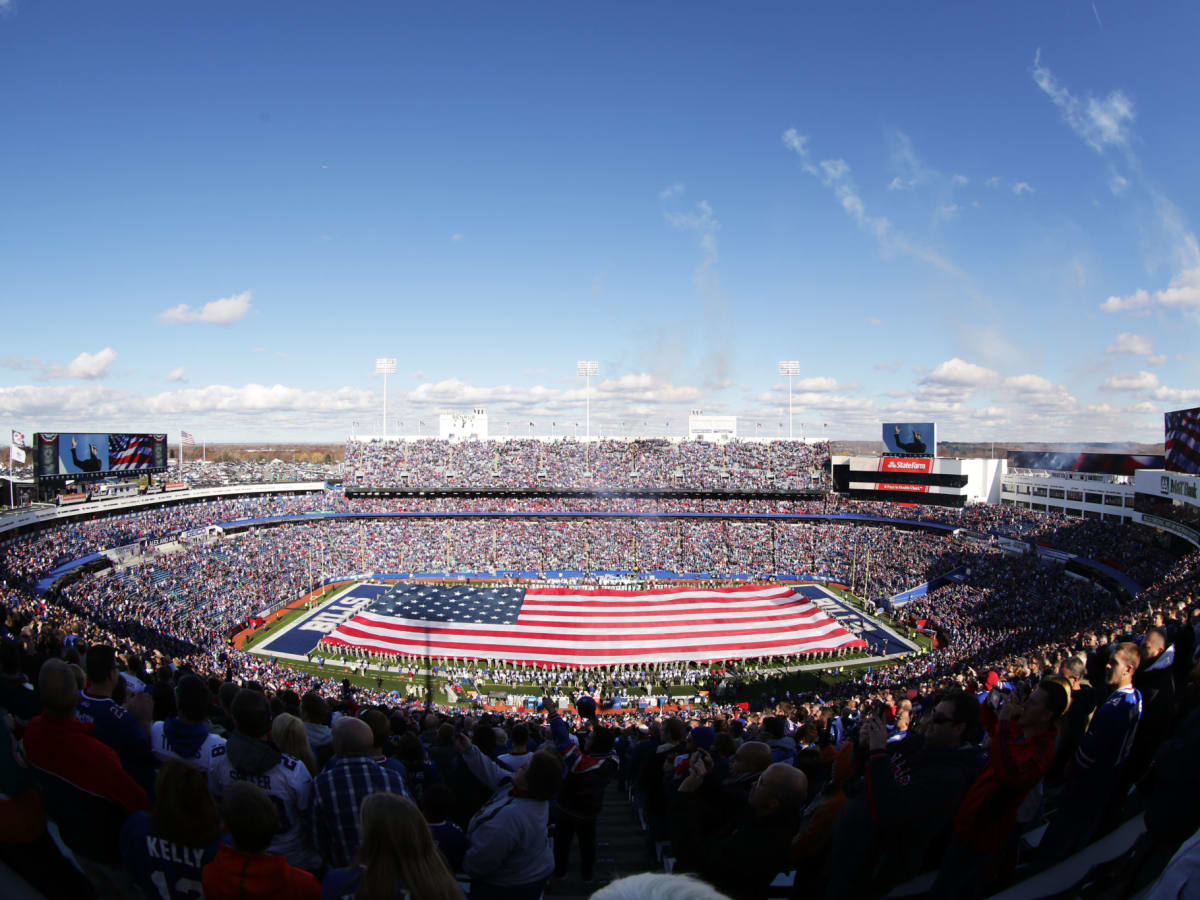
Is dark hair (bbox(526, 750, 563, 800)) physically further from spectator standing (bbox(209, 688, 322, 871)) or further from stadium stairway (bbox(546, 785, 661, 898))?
stadium stairway (bbox(546, 785, 661, 898))

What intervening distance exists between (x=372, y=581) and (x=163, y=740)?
41686 mm

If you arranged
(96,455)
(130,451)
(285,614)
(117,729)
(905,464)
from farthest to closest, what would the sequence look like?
1. (905,464)
2. (130,451)
3. (96,455)
4. (285,614)
5. (117,729)

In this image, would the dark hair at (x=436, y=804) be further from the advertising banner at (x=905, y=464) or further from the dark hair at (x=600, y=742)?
the advertising banner at (x=905, y=464)

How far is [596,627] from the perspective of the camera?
31.5 meters

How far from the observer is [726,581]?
4312cm

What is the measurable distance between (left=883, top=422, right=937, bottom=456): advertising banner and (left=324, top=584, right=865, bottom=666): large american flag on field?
A: 83.4 ft

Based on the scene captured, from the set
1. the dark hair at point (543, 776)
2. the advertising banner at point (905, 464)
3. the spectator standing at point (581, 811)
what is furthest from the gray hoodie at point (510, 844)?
the advertising banner at point (905, 464)

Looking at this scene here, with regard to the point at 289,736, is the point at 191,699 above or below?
above

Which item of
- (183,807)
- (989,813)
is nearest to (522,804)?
(183,807)

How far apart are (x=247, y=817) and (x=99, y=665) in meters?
2.68

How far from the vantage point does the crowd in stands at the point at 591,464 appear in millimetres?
57531

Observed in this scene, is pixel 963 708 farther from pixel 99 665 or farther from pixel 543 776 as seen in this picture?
pixel 99 665

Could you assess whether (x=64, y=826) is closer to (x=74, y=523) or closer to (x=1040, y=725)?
(x=1040, y=725)

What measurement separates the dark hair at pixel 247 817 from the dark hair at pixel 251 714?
1.55 meters
